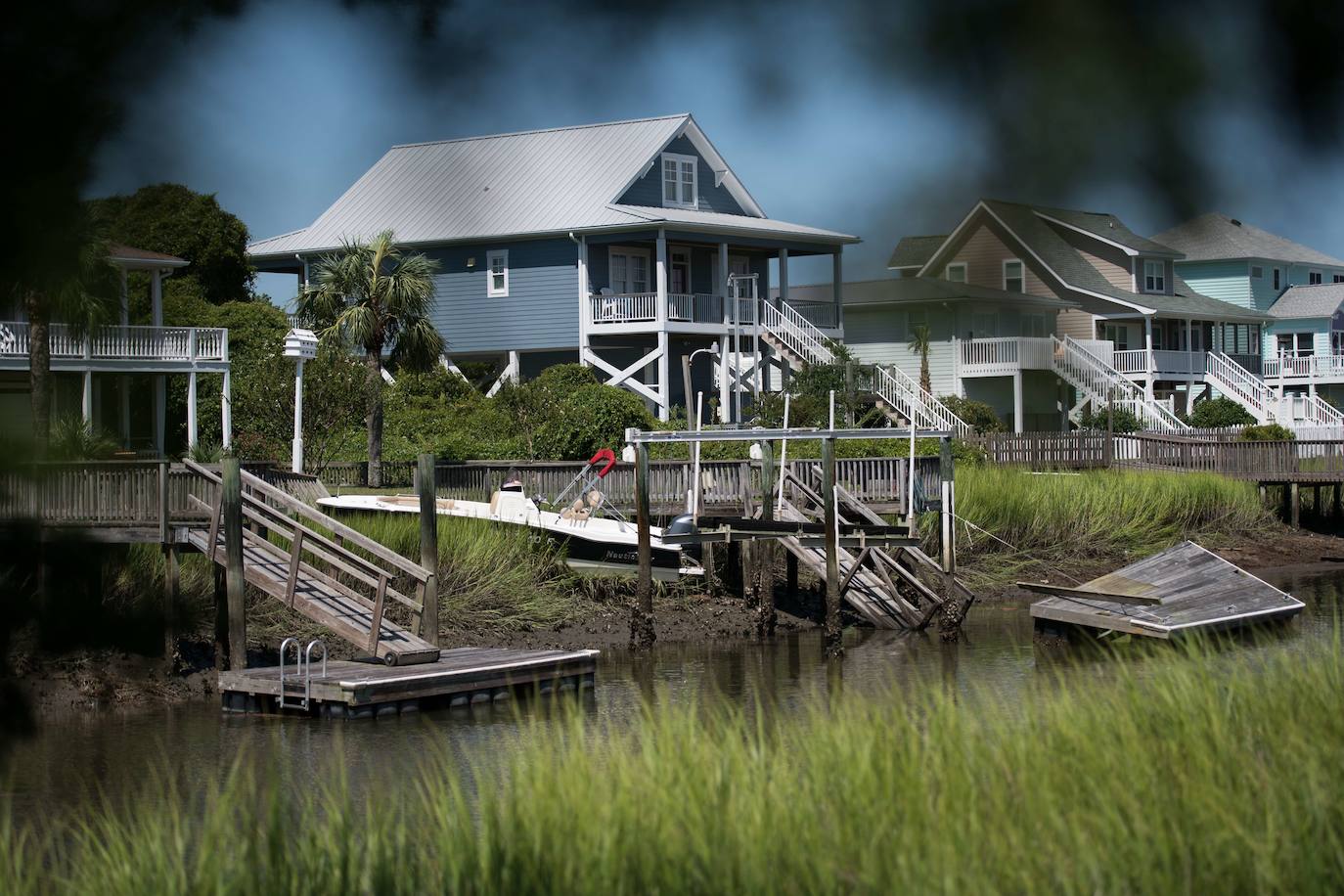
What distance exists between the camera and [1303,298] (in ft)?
11.9

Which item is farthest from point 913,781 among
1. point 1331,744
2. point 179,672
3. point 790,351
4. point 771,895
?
point 790,351

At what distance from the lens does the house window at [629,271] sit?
43.5 m

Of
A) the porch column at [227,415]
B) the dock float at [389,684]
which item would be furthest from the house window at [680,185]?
the porch column at [227,415]

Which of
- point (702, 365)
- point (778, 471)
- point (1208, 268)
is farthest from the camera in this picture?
point (702, 365)

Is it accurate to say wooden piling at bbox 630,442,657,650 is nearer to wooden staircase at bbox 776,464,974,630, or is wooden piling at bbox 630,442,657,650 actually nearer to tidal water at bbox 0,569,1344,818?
tidal water at bbox 0,569,1344,818

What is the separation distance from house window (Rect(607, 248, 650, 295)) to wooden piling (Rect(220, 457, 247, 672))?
78.1ft

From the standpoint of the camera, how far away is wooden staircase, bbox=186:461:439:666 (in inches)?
801

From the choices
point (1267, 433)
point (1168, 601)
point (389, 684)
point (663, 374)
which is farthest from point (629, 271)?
point (389, 684)

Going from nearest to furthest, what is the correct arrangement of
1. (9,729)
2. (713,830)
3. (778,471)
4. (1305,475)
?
(9,729)
(713,830)
(778,471)
(1305,475)

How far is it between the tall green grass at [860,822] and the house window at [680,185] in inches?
124

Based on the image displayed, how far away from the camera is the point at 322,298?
105 feet

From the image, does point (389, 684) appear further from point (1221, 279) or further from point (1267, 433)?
point (1267, 433)

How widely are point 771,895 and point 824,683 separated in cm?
1515

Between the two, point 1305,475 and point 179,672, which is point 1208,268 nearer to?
point 179,672
